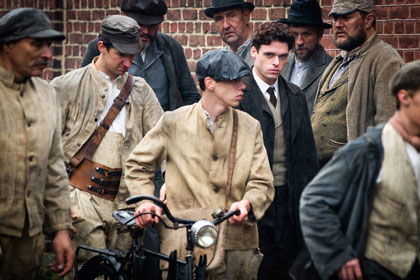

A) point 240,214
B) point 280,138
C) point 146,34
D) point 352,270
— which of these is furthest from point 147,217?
point 146,34

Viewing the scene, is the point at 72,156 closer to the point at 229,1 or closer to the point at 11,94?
the point at 11,94

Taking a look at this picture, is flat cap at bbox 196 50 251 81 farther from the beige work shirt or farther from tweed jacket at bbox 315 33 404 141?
tweed jacket at bbox 315 33 404 141

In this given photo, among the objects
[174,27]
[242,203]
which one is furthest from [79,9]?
[242,203]

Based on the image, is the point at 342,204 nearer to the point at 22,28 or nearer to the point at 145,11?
the point at 22,28

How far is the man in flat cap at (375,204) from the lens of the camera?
458cm

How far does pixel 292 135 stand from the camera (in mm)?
7133

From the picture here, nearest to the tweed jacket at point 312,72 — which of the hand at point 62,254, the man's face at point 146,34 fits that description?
the man's face at point 146,34

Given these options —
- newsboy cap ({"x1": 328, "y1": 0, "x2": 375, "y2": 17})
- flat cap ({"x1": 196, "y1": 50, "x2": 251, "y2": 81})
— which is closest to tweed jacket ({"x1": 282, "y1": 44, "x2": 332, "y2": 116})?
newsboy cap ({"x1": 328, "y1": 0, "x2": 375, "y2": 17})

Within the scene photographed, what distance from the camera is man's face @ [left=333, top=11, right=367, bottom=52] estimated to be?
7621 mm

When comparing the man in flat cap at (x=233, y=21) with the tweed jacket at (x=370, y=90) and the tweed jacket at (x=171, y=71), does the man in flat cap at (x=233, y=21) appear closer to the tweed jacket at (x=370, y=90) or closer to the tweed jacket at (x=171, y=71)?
the tweed jacket at (x=171, y=71)

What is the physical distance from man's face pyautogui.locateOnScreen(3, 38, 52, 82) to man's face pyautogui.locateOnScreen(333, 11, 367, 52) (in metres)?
3.21

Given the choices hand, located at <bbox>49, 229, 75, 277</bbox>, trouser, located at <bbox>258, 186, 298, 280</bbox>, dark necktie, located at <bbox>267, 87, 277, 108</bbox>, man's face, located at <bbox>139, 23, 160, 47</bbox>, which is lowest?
trouser, located at <bbox>258, 186, 298, 280</bbox>

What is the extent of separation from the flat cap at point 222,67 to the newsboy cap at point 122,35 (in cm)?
87

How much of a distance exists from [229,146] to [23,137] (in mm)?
1492
